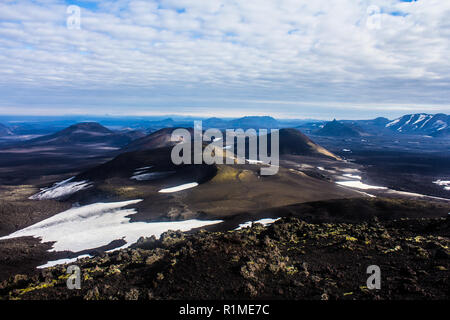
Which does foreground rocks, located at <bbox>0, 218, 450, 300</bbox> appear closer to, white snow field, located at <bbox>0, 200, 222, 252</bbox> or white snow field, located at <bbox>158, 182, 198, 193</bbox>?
white snow field, located at <bbox>0, 200, 222, 252</bbox>

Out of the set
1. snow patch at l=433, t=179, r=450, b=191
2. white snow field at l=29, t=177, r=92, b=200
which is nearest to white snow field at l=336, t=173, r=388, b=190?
snow patch at l=433, t=179, r=450, b=191

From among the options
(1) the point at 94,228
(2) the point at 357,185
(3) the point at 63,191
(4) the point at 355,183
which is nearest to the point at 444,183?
(4) the point at 355,183

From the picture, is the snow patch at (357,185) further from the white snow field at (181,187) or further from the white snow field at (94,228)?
the white snow field at (94,228)

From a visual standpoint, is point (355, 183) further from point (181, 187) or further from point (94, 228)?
point (94, 228)

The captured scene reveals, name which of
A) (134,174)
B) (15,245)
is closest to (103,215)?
(15,245)

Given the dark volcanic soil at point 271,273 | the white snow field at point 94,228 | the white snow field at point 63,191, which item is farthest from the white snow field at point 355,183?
the white snow field at point 63,191
